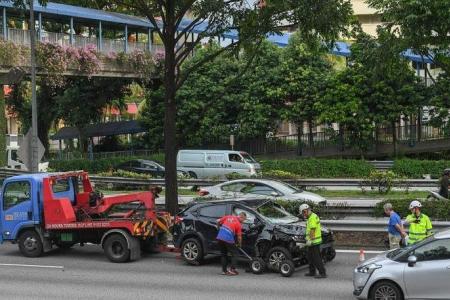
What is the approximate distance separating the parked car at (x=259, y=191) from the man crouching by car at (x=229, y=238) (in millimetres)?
6721

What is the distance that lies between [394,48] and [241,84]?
22064 millimetres

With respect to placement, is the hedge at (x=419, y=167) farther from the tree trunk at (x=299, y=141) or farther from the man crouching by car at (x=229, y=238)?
the man crouching by car at (x=229, y=238)

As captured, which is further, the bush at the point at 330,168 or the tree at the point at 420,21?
the bush at the point at 330,168

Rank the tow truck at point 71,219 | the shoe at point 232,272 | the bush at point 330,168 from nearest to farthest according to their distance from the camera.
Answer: the shoe at point 232,272 < the tow truck at point 71,219 < the bush at point 330,168

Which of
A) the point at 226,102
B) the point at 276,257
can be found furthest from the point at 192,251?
the point at 226,102

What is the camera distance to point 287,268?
13.7 metres

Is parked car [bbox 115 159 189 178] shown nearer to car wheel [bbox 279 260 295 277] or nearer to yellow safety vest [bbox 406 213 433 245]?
car wheel [bbox 279 260 295 277]

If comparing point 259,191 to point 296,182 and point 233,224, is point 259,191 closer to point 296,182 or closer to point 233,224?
point 296,182

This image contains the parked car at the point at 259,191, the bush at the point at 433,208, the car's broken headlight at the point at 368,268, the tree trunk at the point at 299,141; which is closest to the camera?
the car's broken headlight at the point at 368,268

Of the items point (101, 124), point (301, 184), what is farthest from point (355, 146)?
point (101, 124)

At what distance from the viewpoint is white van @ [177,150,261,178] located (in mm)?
34594

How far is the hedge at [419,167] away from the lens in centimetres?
3216

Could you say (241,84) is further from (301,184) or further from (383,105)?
(301,184)

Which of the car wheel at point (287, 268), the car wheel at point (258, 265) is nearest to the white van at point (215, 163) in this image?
the car wheel at point (258, 265)
